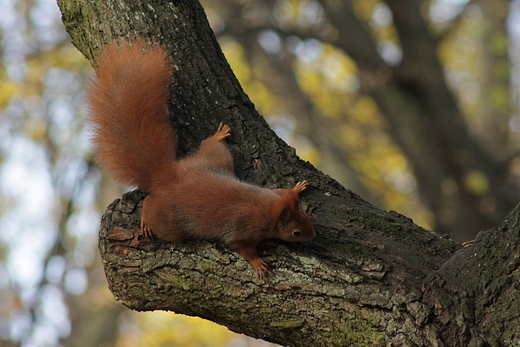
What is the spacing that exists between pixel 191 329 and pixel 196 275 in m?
10.9

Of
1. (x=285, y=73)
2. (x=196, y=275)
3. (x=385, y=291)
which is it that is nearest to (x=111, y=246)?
(x=196, y=275)

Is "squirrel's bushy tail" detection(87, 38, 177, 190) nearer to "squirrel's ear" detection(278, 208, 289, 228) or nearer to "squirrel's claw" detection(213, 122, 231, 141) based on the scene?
"squirrel's claw" detection(213, 122, 231, 141)

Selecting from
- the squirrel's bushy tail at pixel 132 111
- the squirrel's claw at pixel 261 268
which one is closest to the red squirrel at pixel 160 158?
the squirrel's bushy tail at pixel 132 111

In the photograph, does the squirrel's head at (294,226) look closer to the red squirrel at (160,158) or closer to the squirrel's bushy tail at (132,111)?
the red squirrel at (160,158)

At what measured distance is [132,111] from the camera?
3.59m

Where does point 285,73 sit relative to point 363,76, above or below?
above

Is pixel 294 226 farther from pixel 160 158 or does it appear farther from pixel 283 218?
pixel 160 158

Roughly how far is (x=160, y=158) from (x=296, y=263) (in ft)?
3.70

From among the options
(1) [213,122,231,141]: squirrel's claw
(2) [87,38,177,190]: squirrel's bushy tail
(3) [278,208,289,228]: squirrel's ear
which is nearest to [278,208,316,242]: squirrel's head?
(3) [278,208,289,228]: squirrel's ear

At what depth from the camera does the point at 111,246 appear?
3000 mm

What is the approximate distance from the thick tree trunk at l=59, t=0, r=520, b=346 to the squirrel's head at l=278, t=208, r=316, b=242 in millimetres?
55

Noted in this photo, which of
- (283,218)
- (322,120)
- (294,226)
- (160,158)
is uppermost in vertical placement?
(322,120)

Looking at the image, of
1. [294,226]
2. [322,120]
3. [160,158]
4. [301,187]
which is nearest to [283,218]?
[301,187]

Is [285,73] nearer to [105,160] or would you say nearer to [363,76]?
[363,76]
